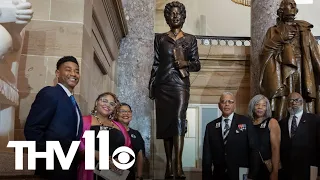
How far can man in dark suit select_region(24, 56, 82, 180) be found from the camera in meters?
2.96

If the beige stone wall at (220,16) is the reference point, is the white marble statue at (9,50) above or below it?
below

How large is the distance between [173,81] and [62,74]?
295 cm

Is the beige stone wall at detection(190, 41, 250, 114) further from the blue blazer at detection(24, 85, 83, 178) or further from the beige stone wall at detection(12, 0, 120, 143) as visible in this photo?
the blue blazer at detection(24, 85, 83, 178)

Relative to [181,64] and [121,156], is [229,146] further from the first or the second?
[181,64]

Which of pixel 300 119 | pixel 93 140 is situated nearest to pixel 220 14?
pixel 300 119

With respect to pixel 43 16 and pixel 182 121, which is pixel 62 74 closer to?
pixel 43 16

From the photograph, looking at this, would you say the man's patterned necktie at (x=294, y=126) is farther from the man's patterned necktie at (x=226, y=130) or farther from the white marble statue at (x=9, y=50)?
the white marble statue at (x=9, y=50)

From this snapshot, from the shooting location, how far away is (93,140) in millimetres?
3484

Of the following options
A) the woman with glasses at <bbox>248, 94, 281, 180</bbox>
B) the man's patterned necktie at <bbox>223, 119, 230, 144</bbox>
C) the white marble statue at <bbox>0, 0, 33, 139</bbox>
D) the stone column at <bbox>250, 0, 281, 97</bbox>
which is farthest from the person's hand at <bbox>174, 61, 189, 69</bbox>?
the stone column at <bbox>250, 0, 281, 97</bbox>

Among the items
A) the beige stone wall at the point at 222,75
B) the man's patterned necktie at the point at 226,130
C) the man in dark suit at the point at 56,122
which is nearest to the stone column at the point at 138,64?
the beige stone wall at the point at 222,75

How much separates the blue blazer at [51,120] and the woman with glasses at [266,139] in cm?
209

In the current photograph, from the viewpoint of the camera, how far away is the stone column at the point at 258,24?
9023mm

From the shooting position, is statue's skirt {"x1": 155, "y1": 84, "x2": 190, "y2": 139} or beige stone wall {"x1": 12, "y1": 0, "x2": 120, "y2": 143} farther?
statue's skirt {"x1": 155, "y1": 84, "x2": 190, "y2": 139}

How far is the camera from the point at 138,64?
8.62m
